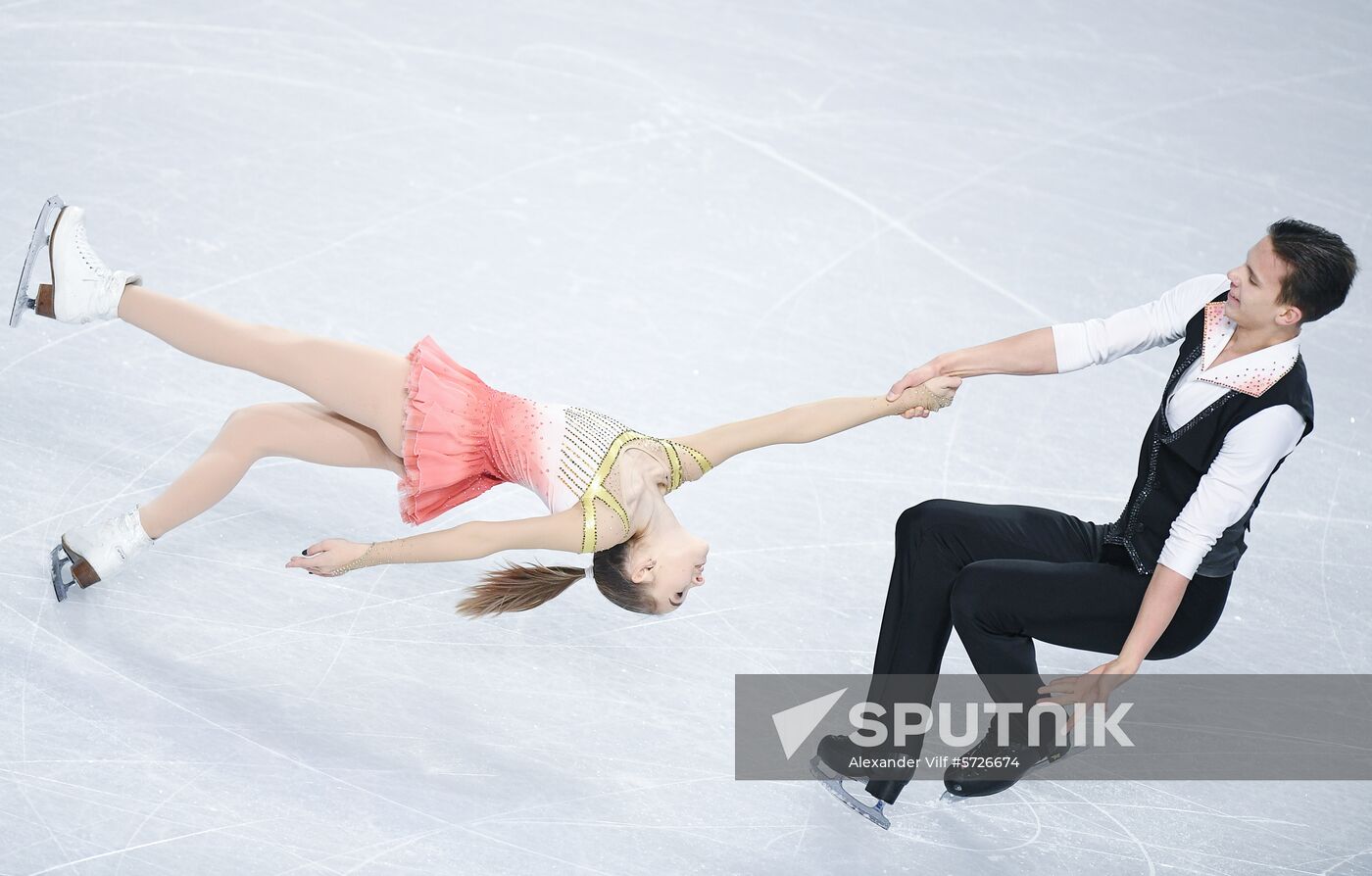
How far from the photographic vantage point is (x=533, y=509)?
427 cm

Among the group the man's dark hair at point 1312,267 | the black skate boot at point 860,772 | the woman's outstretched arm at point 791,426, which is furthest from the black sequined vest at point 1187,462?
the black skate boot at point 860,772

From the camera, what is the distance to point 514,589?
3350mm

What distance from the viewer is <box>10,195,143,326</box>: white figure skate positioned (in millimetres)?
3551

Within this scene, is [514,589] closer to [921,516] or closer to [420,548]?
[420,548]

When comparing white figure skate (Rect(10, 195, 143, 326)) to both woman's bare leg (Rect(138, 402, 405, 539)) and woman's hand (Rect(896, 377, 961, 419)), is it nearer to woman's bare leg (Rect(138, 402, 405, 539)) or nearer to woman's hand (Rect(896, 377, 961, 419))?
woman's bare leg (Rect(138, 402, 405, 539))

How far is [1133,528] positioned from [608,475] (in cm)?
124

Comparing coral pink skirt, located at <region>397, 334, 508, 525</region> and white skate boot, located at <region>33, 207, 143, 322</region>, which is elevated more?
white skate boot, located at <region>33, 207, 143, 322</region>

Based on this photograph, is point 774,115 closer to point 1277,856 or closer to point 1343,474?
point 1343,474

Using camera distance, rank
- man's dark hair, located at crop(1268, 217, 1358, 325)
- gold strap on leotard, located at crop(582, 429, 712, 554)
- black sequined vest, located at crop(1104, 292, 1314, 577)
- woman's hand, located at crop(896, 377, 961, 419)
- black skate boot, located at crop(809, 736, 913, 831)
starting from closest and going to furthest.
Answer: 1. man's dark hair, located at crop(1268, 217, 1358, 325)
2. black sequined vest, located at crop(1104, 292, 1314, 577)
3. gold strap on leotard, located at crop(582, 429, 712, 554)
4. black skate boot, located at crop(809, 736, 913, 831)
5. woman's hand, located at crop(896, 377, 961, 419)

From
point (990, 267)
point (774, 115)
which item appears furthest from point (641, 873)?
point (774, 115)

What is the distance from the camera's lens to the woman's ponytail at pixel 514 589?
10.9 feet

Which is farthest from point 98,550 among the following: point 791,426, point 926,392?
point 926,392

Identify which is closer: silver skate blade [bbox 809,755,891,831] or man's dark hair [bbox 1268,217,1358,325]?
man's dark hair [bbox 1268,217,1358,325]

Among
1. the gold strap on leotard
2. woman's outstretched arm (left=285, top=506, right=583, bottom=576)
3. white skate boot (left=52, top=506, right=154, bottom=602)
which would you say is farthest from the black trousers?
white skate boot (left=52, top=506, right=154, bottom=602)
